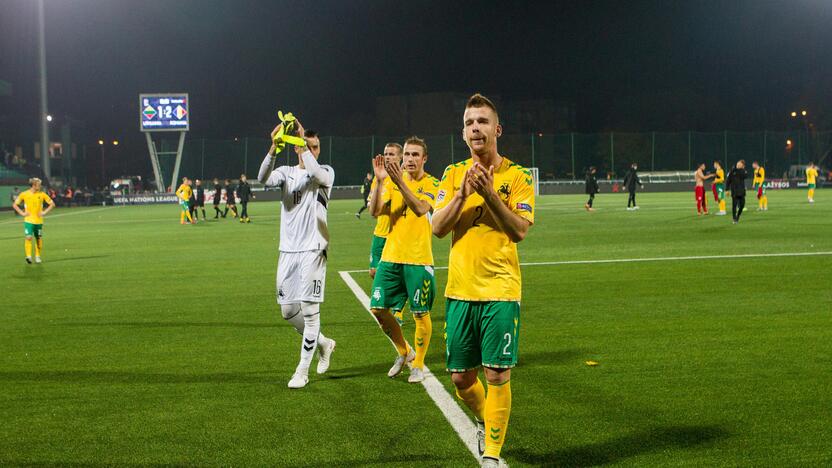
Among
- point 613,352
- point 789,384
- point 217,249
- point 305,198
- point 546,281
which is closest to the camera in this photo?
point 789,384

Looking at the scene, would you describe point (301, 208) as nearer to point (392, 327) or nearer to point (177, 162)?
point (392, 327)

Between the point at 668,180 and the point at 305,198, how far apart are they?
206 ft

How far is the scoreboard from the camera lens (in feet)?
213

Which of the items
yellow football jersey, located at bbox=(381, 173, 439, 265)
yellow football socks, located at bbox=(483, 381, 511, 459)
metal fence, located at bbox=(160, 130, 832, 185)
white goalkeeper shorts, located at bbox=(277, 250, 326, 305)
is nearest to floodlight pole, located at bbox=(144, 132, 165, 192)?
metal fence, located at bbox=(160, 130, 832, 185)

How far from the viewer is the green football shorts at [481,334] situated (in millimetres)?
4617

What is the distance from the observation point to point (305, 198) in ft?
24.2

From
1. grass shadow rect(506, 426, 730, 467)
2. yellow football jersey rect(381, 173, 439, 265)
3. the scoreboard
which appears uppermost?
the scoreboard

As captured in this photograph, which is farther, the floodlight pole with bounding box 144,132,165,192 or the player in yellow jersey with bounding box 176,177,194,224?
the floodlight pole with bounding box 144,132,165,192

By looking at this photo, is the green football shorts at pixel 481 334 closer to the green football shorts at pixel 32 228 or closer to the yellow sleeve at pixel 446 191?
the yellow sleeve at pixel 446 191

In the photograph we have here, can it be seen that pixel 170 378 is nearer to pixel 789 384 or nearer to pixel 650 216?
pixel 789 384

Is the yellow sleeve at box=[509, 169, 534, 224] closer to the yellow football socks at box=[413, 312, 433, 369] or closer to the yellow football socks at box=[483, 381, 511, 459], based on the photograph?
the yellow football socks at box=[483, 381, 511, 459]

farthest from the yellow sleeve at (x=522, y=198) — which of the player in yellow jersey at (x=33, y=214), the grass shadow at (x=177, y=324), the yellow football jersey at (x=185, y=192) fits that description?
the yellow football jersey at (x=185, y=192)

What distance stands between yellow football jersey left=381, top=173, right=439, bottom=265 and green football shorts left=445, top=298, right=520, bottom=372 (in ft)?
9.00

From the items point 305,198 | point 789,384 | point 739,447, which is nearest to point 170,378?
point 305,198
